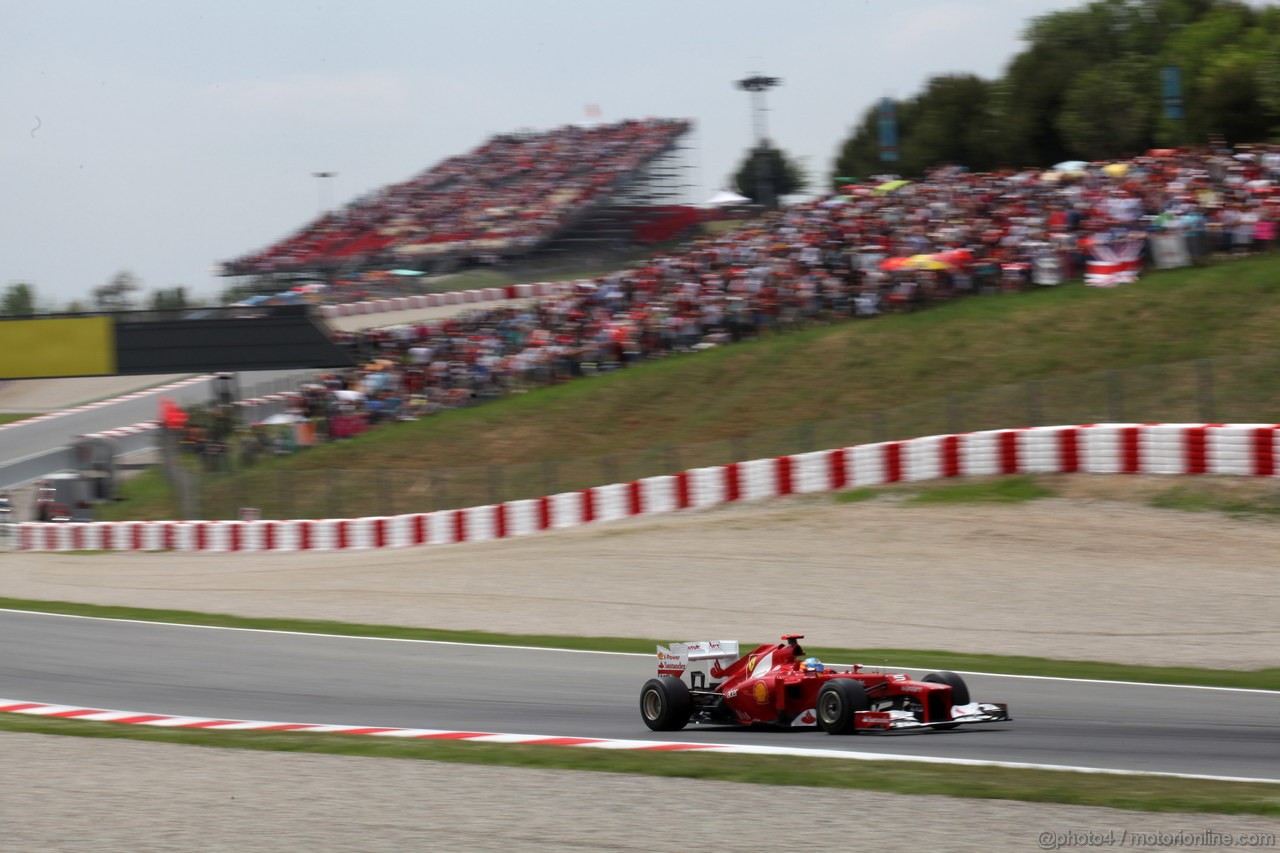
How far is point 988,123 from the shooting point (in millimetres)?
61844

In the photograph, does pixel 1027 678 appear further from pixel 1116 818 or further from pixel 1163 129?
pixel 1163 129

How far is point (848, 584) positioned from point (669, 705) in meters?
6.49

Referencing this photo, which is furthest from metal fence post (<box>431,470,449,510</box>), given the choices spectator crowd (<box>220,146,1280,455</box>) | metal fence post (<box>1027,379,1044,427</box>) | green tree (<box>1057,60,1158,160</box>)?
green tree (<box>1057,60,1158,160</box>)

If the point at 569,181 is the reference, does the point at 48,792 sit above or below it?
below

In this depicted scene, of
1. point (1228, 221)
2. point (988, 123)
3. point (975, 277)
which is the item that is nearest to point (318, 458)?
point (975, 277)

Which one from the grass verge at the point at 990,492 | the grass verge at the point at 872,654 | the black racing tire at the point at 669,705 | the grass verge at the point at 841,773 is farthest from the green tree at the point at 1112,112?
the grass verge at the point at 841,773

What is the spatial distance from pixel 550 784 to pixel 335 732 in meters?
2.66

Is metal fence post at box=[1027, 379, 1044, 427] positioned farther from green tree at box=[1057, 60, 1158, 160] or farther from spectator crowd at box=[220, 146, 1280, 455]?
green tree at box=[1057, 60, 1158, 160]

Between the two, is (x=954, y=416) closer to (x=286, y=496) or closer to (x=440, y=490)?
(x=440, y=490)

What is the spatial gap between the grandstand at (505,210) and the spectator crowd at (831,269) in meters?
18.7

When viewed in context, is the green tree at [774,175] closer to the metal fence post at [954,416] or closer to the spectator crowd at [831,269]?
the spectator crowd at [831,269]

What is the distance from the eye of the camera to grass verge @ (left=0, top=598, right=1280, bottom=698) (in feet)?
31.4

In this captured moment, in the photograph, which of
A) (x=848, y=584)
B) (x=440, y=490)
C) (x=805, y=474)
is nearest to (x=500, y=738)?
(x=848, y=584)

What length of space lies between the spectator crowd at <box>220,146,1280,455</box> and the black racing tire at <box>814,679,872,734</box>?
18923 millimetres
